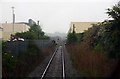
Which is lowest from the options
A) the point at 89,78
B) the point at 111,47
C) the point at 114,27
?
the point at 89,78

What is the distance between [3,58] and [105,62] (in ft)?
17.5

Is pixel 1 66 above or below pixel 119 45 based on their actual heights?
below

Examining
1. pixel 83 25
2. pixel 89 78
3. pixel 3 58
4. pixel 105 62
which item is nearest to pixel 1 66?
pixel 3 58

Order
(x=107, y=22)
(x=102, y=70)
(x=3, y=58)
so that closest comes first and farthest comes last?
(x=102, y=70), (x=3, y=58), (x=107, y=22)

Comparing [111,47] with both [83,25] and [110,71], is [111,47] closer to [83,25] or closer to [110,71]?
[110,71]

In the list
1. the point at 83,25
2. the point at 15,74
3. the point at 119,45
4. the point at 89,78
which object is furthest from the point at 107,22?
the point at 83,25

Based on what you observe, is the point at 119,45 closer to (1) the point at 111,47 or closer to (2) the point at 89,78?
(1) the point at 111,47

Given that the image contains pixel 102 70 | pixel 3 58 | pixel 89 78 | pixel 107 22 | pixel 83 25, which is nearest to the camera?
pixel 89 78

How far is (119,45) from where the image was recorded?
1477cm

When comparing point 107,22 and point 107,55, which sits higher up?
point 107,22

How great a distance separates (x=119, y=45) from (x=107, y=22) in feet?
6.70

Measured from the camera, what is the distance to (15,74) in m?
14.6

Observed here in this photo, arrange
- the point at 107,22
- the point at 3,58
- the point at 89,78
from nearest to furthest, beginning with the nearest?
1. the point at 89,78
2. the point at 3,58
3. the point at 107,22

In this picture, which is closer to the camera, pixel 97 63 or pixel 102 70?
pixel 102 70
